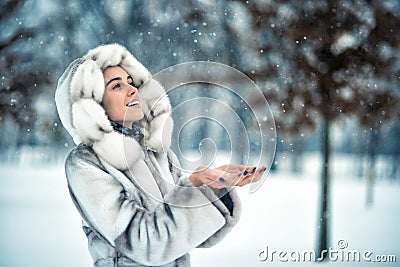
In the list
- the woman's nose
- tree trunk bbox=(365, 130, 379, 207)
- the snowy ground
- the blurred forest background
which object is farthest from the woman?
tree trunk bbox=(365, 130, 379, 207)

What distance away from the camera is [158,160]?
3.10 feet

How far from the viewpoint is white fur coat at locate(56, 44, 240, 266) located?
822mm

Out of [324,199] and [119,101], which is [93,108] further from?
[324,199]

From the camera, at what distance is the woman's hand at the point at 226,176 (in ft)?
2.64

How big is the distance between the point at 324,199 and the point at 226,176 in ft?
3.42

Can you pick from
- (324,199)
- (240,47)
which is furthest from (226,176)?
(324,199)

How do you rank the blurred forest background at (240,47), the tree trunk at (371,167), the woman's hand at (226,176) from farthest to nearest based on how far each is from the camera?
the tree trunk at (371,167) → the blurred forest background at (240,47) → the woman's hand at (226,176)

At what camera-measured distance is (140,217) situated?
82 cm

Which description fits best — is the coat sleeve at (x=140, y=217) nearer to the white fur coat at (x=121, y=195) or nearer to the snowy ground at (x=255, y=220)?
the white fur coat at (x=121, y=195)

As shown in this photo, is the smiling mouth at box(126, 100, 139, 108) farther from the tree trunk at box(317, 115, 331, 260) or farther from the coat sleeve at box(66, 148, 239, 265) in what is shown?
Result: the tree trunk at box(317, 115, 331, 260)

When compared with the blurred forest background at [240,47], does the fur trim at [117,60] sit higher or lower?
lower

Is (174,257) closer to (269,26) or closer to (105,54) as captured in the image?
(105,54)

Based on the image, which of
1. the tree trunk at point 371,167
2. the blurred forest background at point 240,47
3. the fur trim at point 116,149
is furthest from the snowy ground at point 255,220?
the fur trim at point 116,149

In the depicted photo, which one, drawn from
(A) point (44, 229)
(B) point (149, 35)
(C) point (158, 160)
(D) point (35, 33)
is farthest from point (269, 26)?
(A) point (44, 229)
